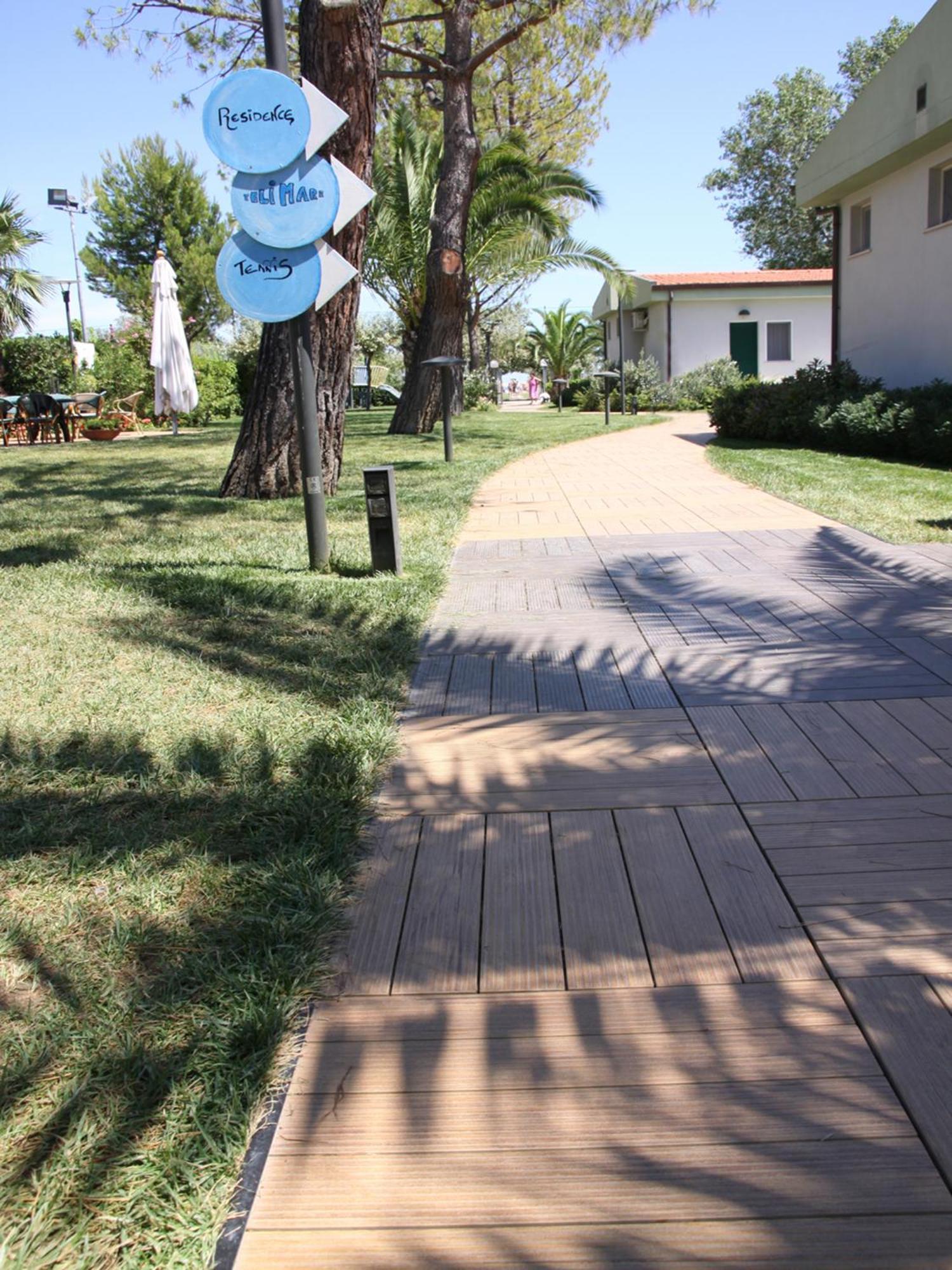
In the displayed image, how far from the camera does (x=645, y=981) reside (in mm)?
2410

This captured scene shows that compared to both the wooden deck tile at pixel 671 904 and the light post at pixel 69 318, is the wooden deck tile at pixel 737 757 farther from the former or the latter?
the light post at pixel 69 318

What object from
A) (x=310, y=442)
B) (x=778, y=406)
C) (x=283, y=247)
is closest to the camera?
(x=283, y=247)

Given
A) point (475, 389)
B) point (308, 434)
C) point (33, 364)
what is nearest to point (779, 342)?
point (475, 389)

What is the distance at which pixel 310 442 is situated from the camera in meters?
6.37

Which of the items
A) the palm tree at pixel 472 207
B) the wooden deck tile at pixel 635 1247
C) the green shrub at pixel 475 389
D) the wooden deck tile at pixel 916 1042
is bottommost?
the wooden deck tile at pixel 635 1247

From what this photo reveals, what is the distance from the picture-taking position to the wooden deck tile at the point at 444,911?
246 cm

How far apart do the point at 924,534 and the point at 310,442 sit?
4.48m

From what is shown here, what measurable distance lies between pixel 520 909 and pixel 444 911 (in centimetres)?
20

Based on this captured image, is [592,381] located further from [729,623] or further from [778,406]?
[729,623]

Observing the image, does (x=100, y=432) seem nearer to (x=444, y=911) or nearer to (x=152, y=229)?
(x=444, y=911)

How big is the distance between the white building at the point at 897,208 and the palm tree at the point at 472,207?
6.24m

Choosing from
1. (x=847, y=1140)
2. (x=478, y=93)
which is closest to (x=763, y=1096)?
(x=847, y=1140)

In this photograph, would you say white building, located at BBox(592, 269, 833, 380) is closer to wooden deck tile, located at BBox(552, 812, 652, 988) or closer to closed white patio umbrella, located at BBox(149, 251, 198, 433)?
closed white patio umbrella, located at BBox(149, 251, 198, 433)

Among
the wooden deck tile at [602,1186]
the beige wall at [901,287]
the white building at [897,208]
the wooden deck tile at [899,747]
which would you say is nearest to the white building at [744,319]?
the white building at [897,208]
